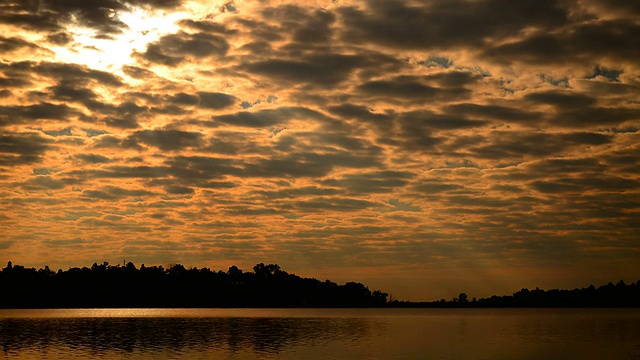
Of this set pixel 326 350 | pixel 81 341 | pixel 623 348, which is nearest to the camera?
pixel 326 350

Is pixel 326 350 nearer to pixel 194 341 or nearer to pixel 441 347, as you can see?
pixel 441 347

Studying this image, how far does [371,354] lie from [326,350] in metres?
7.23

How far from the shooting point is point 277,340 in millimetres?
102750

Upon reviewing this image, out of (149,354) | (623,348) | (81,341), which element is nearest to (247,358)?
(149,354)

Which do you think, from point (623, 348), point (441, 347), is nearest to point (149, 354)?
Result: point (441, 347)

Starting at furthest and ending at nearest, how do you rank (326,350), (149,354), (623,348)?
(623,348)
(326,350)
(149,354)

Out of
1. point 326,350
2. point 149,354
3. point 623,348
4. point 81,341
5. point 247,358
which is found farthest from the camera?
point 81,341

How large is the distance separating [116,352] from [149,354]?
16.9 feet

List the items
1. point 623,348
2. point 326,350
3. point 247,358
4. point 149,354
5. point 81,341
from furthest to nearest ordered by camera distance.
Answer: point 81,341 → point 623,348 → point 326,350 → point 149,354 → point 247,358

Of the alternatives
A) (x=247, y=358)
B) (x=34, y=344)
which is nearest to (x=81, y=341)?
(x=34, y=344)

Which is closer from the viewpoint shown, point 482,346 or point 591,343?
point 482,346

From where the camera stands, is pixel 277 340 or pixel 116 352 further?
pixel 277 340

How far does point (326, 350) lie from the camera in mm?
84250

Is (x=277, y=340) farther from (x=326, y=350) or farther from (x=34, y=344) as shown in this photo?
(x=34, y=344)
